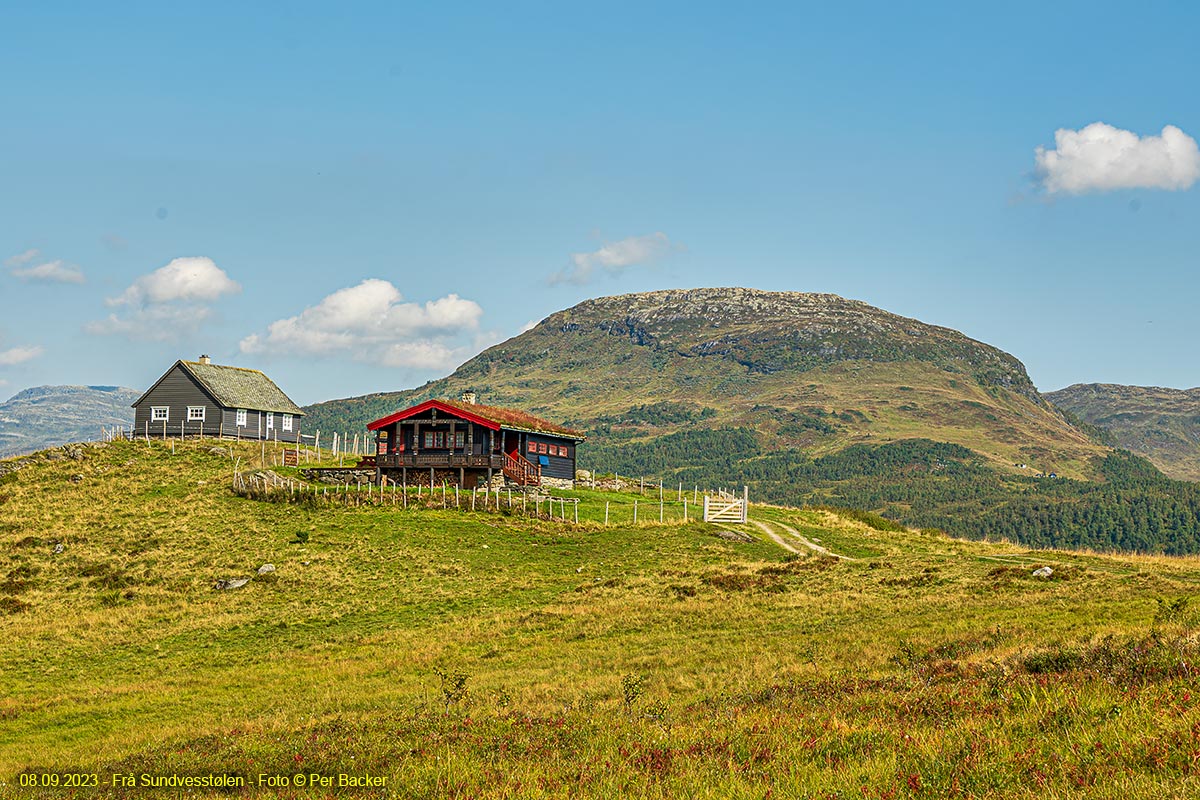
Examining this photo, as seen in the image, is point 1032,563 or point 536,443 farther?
point 536,443

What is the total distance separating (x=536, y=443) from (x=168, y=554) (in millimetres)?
30720

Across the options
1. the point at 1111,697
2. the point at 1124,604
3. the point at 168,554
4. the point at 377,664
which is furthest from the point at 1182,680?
the point at 168,554

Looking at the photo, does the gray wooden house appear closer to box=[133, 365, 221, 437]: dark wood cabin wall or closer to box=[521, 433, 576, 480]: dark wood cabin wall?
box=[133, 365, 221, 437]: dark wood cabin wall

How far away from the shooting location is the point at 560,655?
2898cm

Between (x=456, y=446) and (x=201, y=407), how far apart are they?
2829cm

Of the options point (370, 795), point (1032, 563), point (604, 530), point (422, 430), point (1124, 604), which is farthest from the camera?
point (422, 430)

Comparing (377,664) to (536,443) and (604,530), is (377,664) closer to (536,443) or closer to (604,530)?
(604,530)

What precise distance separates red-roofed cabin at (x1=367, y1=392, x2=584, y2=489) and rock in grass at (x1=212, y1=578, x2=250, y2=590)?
21866 mm

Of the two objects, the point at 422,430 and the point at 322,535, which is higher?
the point at 422,430

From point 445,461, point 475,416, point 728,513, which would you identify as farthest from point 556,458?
point 728,513

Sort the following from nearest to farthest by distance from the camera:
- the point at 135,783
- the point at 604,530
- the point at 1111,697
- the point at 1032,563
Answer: the point at 1111,697 < the point at 135,783 < the point at 1032,563 < the point at 604,530

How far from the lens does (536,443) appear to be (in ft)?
239

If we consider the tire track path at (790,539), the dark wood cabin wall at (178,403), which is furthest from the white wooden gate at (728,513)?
the dark wood cabin wall at (178,403)

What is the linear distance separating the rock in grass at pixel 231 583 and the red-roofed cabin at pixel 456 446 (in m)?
21.9
